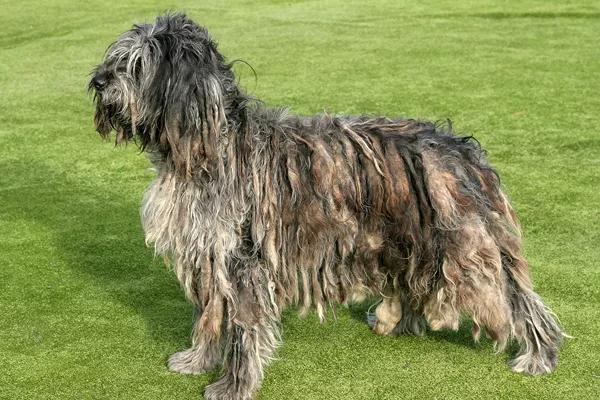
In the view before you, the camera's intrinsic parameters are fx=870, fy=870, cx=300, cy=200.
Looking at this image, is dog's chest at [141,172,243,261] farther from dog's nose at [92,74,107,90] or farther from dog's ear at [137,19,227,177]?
dog's nose at [92,74,107,90]

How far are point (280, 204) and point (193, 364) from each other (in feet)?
3.23

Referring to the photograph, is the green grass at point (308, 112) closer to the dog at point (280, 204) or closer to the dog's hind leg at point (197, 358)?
the dog's hind leg at point (197, 358)

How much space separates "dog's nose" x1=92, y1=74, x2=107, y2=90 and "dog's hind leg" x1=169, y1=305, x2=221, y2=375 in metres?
1.20

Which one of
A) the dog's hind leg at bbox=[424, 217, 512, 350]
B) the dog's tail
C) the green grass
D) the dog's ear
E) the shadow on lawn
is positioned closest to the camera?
the dog's ear

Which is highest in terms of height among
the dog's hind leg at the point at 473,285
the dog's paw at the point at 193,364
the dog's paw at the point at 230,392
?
the dog's hind leg at the point at 473,285

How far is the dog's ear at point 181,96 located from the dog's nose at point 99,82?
165 millimetres

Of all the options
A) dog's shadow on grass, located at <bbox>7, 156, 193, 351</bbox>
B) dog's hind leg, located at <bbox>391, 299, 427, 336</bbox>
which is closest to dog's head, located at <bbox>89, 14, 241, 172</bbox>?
dog's shadow on grass, located at <bbox>7, 156, 193, 351</bbox>

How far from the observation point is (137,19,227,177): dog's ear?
369cm

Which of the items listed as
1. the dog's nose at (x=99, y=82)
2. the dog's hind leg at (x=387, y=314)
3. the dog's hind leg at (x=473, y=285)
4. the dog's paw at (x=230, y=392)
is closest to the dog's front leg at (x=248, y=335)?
the dog's paw at (x=230, y=392)

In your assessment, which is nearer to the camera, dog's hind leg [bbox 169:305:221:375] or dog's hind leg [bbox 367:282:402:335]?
dog's hind leg [bbox 169:305:221:375]

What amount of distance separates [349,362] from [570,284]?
1573 mm

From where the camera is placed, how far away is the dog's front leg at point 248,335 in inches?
156

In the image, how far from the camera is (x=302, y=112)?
8.31 metres

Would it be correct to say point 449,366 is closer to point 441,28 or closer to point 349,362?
point 349,362
